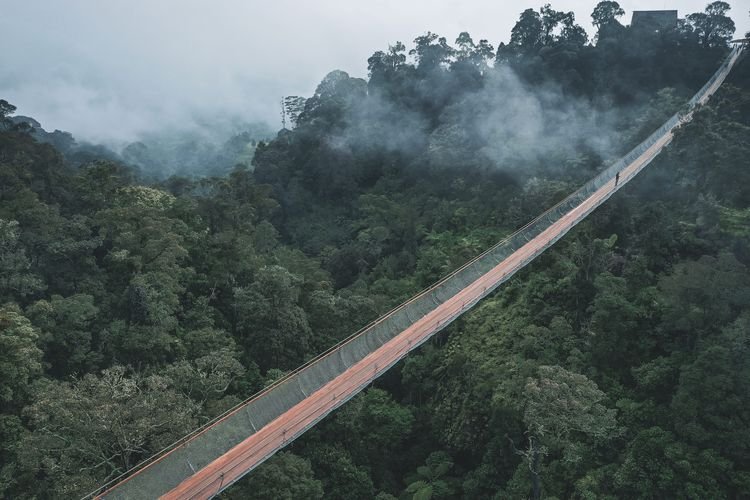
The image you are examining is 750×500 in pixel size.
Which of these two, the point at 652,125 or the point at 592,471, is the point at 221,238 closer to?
the point at 592,471

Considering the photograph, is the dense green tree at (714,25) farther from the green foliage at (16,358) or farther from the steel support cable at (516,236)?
the green foliage at (16,358)

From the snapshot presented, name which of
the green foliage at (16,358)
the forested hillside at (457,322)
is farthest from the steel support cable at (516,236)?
the green foliage at (16,358)

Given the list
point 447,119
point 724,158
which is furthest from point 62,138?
point 724,158

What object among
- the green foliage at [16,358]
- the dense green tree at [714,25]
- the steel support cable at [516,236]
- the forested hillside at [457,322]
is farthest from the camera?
the dense green tree at [714,25]

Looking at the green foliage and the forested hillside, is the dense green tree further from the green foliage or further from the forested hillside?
the green foliage

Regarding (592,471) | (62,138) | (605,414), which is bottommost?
(592,471)

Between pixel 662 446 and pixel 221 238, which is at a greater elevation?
pixel 221 238

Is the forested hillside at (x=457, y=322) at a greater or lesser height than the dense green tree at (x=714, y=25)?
lesser

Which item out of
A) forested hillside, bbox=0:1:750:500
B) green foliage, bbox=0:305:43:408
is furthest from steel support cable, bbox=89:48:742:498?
green foliage, bbox=0:305:43:408

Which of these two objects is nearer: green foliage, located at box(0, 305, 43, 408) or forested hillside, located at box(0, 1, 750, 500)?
forested hillside, located at box(0, 1, 750, 500)
